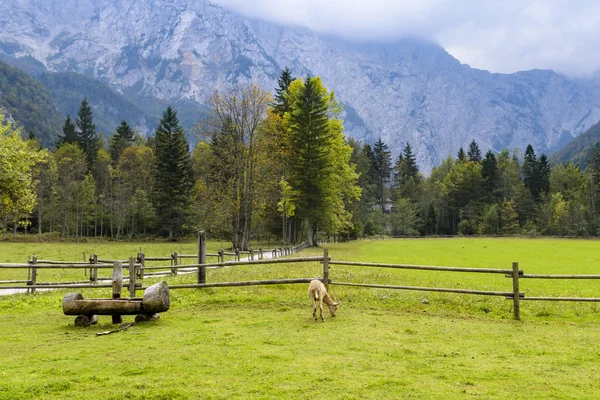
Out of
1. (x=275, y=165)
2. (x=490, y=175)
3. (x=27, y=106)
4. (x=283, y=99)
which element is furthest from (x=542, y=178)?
(x=27, y=106)

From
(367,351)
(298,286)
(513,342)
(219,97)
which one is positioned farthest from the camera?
(219,97)

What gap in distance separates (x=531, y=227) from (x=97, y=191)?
8438cm

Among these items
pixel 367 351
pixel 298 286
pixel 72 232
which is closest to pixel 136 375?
pixel 367 351

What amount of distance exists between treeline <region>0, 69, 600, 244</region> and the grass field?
18.5 metres

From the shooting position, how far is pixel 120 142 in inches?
3506

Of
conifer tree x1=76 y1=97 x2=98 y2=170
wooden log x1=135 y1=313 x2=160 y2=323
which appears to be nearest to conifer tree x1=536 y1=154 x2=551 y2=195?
conifer tree x1=76 y1=97 x2=98 y2=170

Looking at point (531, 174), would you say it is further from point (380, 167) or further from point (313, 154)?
point (313, 154)

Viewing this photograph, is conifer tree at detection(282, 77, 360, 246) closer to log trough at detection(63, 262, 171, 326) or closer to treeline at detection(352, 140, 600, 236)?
log trough at detection(63, 262, 171, 326)

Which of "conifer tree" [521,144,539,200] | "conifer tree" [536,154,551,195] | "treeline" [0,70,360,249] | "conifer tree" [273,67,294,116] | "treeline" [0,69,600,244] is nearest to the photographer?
"treeline" [0,70,360,249]

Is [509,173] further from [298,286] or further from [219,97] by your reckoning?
[298,286]

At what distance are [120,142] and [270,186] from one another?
5366 cm

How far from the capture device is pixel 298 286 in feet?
59.3

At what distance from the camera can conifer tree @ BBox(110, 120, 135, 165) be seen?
289 feet

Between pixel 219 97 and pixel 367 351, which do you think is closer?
pixel 367 351
